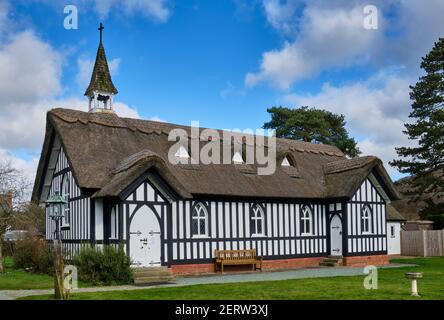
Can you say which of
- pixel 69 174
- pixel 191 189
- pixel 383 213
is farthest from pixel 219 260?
pixel 383 213

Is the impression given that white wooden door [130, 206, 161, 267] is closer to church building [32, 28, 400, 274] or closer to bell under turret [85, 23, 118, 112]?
church building [32, 28, 400, 274]

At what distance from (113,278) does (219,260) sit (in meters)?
5.97

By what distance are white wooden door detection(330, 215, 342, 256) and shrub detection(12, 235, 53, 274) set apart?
13.2 metres

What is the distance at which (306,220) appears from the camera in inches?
1100

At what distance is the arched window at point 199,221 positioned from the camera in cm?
2405

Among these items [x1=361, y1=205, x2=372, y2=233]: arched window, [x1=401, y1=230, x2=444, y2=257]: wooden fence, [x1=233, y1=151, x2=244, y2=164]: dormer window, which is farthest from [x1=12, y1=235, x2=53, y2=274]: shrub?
[x1=401, y1=230, x2=444, y2=257]: wooden fence

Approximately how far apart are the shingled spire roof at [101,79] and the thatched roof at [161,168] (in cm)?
198

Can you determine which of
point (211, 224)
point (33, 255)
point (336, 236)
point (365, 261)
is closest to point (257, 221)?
point (211, 224)

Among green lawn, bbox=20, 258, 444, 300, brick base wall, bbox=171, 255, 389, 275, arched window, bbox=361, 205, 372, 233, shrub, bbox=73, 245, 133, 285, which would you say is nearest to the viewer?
green lawn, bbox=20, 258, 444, 300

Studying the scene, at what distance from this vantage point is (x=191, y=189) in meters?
23.5

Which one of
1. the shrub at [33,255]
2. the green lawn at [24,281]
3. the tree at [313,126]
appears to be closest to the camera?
the green lawn at [24,281]

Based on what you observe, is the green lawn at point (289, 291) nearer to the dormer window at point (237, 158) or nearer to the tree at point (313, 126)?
the dormer window at point (237, 158)

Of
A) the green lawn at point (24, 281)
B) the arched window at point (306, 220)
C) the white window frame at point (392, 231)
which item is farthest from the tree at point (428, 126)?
the green lawn at point (24, 281)

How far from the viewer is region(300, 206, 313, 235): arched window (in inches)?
1092
